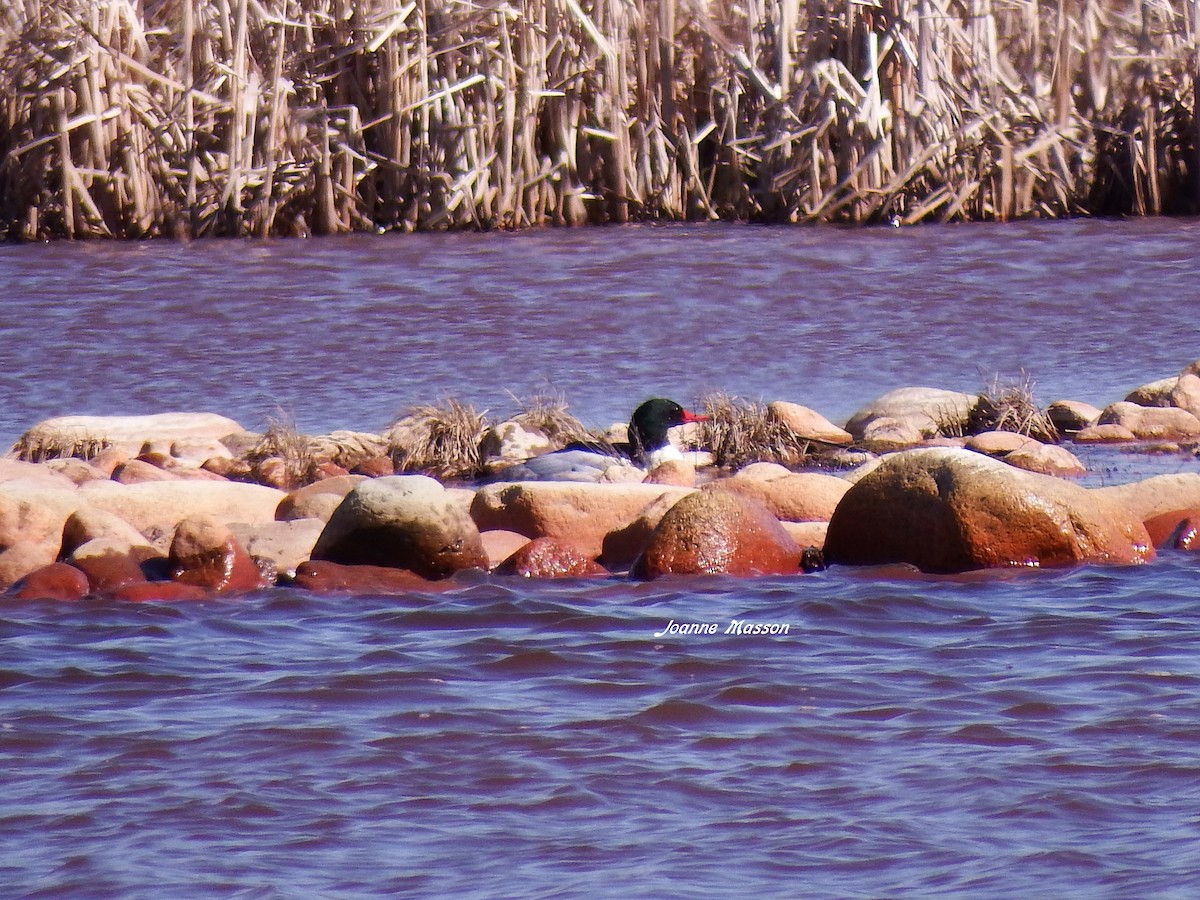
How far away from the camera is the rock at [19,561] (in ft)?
22.7

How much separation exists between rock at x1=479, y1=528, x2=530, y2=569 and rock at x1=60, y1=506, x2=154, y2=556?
46.9 inches

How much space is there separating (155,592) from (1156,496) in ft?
12.1

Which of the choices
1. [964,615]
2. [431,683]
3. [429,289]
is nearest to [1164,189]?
[429,289]

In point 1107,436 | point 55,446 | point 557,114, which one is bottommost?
point 1107,436

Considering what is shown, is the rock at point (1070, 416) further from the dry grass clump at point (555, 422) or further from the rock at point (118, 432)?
the rock at point (118, 432)

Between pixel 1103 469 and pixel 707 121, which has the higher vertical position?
pixel 707 121

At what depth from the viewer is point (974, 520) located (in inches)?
274

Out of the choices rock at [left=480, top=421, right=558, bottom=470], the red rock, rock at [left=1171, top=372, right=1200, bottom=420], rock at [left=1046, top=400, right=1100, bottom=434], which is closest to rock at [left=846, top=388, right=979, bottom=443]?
rock at [left=1046, top=400, right=1100, bottom=434]

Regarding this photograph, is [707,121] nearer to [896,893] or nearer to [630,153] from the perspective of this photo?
[630,153]

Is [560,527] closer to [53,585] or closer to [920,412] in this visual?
[53,585]

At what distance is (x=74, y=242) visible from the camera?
59.6ft

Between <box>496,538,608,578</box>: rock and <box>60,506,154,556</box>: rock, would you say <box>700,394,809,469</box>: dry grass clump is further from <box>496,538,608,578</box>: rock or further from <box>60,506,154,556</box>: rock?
<box>60,506,154,556</box>: rock

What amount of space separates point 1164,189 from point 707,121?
4489 millimetres

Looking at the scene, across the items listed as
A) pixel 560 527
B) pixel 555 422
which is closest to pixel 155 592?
pixel 560 527
